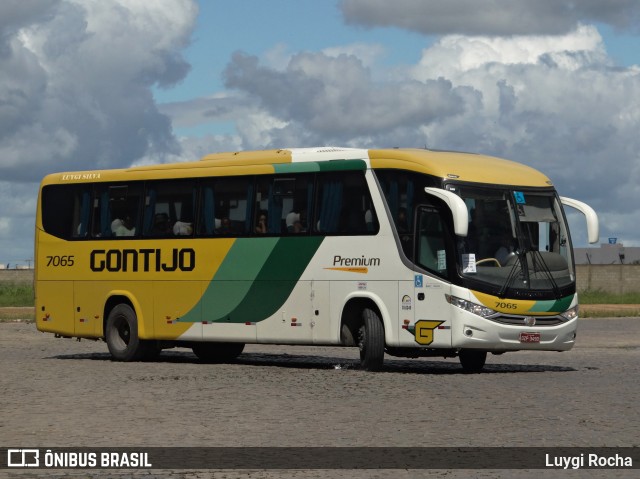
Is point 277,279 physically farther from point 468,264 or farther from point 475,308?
point 475,308

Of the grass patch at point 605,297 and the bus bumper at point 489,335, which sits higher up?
the grass patch at point 605,297

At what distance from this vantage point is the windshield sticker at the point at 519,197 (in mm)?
22406

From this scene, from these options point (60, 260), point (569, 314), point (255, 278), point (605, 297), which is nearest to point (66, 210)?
point (60, 260)

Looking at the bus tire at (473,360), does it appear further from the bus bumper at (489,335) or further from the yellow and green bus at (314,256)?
the bus bumper at (489,335)

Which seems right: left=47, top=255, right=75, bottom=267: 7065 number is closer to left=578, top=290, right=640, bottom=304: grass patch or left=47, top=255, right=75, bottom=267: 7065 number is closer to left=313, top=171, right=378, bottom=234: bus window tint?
left=313, top=171, right=378, bottom=234: bus window tint

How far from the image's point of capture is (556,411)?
15.7 m

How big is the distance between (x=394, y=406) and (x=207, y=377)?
5.91 m

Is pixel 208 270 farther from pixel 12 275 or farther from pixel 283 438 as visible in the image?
pixel 12 275

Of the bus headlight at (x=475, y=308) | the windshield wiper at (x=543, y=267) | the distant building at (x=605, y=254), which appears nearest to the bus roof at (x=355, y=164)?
the windshield wiper at (x=543, y=267)

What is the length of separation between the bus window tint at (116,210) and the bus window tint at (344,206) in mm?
4518

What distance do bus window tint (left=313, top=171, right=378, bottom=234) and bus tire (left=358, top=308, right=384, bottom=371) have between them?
4.50ft

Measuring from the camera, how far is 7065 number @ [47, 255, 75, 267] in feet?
90.3

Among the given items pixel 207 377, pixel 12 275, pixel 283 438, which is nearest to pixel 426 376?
pixel 207 377

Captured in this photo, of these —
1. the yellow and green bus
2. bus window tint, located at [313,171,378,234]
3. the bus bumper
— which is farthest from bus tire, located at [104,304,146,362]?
the bus bumper
